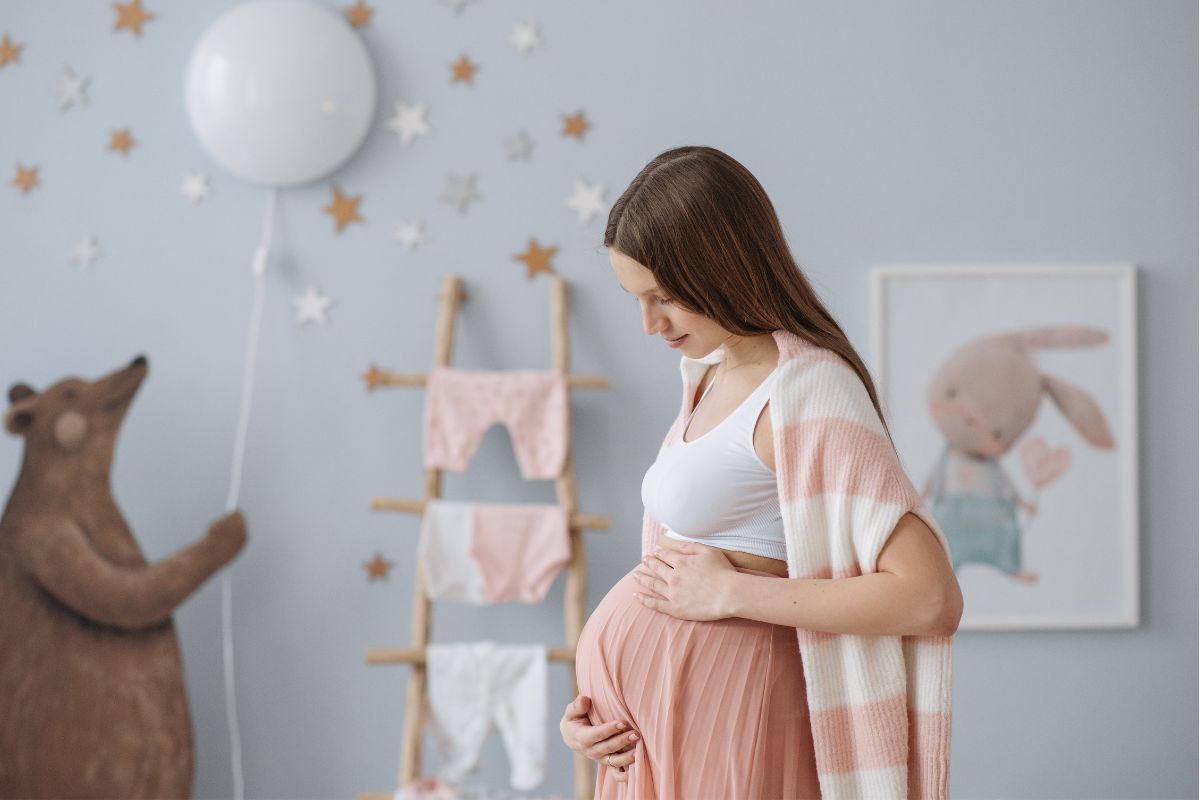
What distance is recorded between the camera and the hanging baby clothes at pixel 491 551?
1.98 m

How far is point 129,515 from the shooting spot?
2.16 metres

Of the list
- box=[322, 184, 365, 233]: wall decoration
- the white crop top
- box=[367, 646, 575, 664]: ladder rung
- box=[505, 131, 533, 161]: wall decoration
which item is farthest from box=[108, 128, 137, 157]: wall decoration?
the white crop top

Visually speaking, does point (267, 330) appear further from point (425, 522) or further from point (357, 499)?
point (425, 522)

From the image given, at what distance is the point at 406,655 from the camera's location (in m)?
1.99

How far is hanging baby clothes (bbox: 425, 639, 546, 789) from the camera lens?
6.47ft

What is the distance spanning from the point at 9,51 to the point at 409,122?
839 mm

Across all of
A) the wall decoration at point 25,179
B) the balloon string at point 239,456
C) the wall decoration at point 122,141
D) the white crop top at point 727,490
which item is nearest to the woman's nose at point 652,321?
the white crop top at point 727,490

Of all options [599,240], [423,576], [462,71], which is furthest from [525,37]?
[423,576]

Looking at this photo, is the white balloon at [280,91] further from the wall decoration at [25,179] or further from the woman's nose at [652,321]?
the woman's nose at [652,321]

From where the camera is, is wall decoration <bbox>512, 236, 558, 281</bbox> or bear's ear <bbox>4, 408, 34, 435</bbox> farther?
wall decoration <bbox>512, 236, 558, 281</bbox>

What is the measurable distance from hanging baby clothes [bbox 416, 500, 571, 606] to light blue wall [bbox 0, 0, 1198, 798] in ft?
0.47

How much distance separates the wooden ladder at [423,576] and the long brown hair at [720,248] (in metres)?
1.06

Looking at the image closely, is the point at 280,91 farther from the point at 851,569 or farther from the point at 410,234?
the point at 851,569

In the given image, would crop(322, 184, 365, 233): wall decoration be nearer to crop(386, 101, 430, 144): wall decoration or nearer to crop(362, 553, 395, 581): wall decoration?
→ crop(386, 101, 430, 144): wall decoration
